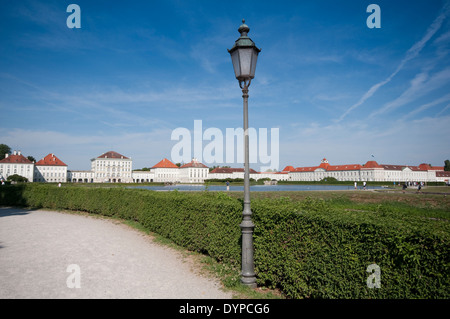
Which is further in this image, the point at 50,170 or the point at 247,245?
the point at 50,170

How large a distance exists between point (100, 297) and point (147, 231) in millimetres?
6526

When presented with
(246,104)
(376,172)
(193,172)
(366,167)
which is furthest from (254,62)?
(366,167)

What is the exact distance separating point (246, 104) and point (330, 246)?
10.4 ft

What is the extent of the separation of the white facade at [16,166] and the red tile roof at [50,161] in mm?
7158

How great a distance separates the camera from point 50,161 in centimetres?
12612

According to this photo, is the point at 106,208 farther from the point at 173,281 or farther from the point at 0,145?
the point at 0,145

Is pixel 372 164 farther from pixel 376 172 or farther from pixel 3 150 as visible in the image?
pixel 3 150

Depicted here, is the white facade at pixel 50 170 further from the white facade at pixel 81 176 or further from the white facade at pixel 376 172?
the white facade at pixel 376 172

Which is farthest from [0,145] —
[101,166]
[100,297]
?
[100,297]

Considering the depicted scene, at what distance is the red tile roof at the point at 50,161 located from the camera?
409ft

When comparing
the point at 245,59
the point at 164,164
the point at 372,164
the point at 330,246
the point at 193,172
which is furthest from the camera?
the point at 193,172

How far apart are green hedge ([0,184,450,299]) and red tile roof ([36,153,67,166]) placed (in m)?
139

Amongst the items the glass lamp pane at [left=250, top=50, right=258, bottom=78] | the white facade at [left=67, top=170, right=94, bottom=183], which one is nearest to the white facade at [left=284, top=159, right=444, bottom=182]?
the white facade at [left=67, top=170, right=94, bottom=183]
